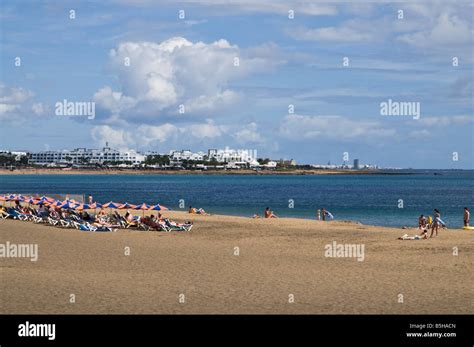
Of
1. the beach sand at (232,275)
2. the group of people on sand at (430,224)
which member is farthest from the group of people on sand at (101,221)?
the group of people on sand at (430,224)

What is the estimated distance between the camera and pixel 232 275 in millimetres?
17031

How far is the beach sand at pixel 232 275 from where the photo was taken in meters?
13.3

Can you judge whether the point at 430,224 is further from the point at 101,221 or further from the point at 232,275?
the point at 232,275

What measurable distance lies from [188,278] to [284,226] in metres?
17.3

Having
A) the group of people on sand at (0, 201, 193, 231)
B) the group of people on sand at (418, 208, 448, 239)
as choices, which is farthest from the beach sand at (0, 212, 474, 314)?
the group of people on sand at (0, 201, 193, 231)

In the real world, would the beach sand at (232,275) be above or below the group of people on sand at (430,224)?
below

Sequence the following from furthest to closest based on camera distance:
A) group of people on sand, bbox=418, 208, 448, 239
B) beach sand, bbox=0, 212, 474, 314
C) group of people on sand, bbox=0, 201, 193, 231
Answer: group of people on sand, bbox=0, 201, 193, 231
group of people on sand, bbox=418, 208, 448, 239
beach sand, bbox=0, 212, 474, 314

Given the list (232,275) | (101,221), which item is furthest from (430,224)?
(232,275)

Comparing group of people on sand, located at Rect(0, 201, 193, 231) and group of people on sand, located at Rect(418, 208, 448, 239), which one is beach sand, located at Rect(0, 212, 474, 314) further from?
group of people on sand, located at Rect(0, 201, 193, 231)

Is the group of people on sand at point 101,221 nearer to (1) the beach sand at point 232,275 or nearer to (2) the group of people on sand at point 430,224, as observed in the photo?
(1) the beach sand at point 232,275

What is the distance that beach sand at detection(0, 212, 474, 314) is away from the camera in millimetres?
13258
